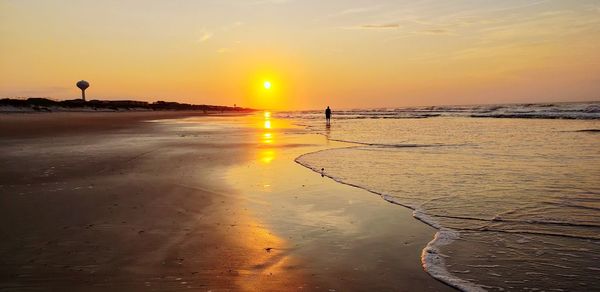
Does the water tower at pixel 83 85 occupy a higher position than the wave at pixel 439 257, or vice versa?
the water tower at pixel 83 85

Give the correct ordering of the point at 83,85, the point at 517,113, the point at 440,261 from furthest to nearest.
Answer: the point at 83,85
the point at 517,113
the point at 440,261

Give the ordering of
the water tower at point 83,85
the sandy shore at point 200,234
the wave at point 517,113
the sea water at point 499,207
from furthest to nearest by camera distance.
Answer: the water tower at point 83,85 < the wave at point 517,113 < the sea water at point 499,207 < the sandy shore at point 200,234

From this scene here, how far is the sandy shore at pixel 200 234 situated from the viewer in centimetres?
→ 482

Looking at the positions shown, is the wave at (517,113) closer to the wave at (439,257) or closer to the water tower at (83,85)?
the wave at (439,257)

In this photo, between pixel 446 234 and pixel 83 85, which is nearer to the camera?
pixel 446 234

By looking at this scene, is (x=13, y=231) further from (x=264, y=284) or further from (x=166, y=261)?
(x=264, y=284)

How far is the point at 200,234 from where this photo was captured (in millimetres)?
6539

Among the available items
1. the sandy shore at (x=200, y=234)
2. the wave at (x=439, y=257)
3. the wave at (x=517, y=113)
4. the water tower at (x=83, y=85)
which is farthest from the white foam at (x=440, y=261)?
the water tower at (x=83, y=85)

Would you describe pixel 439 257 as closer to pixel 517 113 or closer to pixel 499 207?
pixel 499 207

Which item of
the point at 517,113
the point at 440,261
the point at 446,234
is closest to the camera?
the point at 440,261

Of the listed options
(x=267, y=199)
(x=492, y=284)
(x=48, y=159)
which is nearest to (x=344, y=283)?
(x=492, y=284)

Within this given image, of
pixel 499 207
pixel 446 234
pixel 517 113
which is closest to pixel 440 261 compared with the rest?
pixel 446 234

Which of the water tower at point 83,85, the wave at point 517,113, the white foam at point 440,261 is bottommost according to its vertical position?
the white foam at point 440,261

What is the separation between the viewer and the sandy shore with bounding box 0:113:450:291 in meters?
4.82
